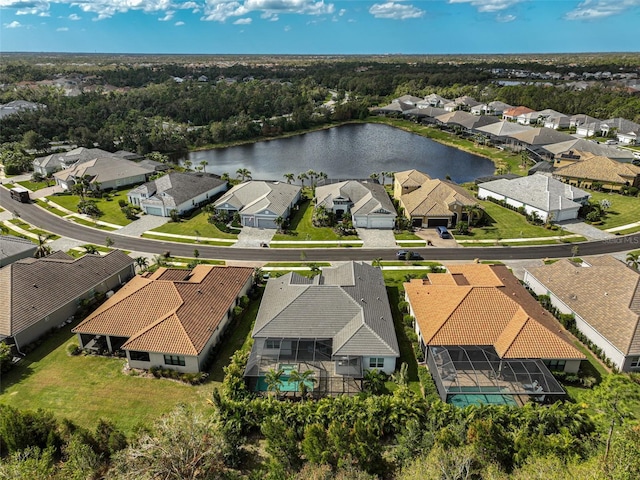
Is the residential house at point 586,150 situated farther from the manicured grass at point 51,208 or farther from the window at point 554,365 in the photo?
the manicured grass at point 51,208

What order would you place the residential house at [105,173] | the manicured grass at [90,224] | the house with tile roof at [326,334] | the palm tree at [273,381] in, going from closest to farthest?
the palm tree at [273,381], the house with tile roof at [326,334], the manicured grass at [90,224], the residential house at [105,173]

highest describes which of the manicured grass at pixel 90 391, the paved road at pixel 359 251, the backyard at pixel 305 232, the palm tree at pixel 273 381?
the backyard at pixel 305 232


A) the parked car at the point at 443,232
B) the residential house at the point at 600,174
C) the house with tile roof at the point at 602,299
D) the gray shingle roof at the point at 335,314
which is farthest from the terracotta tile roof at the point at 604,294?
the residential house at the point at 600,174

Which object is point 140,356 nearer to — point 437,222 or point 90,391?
point 90,391

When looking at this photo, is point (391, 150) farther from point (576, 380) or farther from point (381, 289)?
point (576, 380)

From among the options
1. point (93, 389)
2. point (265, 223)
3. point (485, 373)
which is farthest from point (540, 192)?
point (93, 389)

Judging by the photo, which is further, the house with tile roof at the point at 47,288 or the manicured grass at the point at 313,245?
the manicured grass at the point at 313,245

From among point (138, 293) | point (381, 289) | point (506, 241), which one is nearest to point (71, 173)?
point (138, 293)
